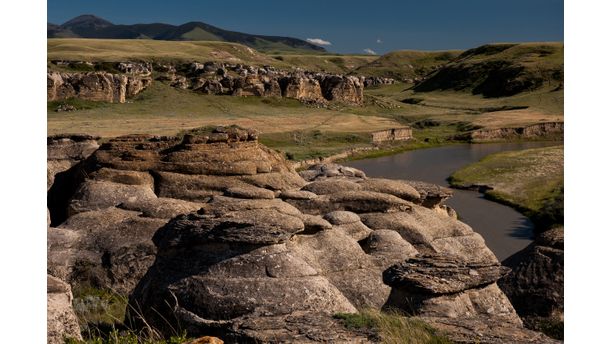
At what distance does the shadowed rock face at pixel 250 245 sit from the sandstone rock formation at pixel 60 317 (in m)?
2.23

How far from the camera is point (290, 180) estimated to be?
3039 cm

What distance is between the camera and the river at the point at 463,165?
40.5m

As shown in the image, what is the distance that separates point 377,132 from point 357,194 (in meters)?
69.8

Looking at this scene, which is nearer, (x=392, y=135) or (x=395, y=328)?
(x=395, y=328)

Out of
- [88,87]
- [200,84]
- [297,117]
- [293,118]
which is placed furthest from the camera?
[200,84]

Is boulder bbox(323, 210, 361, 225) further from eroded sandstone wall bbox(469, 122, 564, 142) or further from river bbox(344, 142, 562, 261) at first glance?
eroded sandstone wall bbox(469, 122, 564, 142)

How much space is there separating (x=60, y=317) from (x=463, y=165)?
6781 centimetres

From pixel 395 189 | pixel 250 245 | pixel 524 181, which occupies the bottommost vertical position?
pixel 524 181

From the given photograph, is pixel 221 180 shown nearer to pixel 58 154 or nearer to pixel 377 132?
pixel 58 154

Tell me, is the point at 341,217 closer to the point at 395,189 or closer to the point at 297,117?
the point at 395,189

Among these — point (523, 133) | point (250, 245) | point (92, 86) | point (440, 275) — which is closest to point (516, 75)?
point (523, 133)

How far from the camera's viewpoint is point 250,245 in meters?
14.9

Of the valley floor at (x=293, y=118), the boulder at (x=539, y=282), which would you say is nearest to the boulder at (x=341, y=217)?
the boulder at (x=539, y=282)

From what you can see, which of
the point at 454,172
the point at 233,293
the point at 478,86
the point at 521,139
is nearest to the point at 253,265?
the point at 233,293
